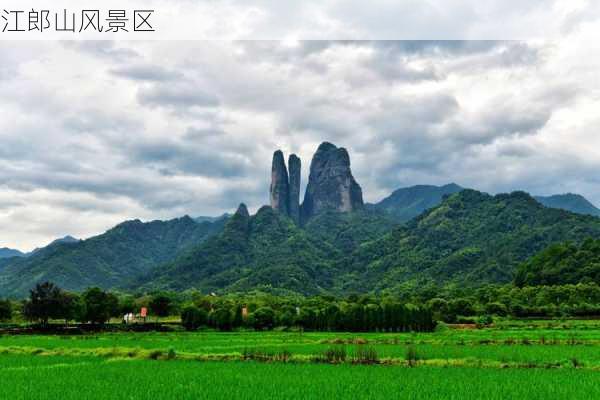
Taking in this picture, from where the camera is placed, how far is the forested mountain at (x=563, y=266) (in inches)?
4392

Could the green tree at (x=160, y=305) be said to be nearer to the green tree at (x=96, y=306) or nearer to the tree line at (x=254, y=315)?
the tree line at (x=254, y=315)

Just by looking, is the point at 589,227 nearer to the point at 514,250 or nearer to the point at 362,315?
the point at 514,250

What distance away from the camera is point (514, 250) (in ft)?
545

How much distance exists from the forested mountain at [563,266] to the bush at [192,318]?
2929 inches

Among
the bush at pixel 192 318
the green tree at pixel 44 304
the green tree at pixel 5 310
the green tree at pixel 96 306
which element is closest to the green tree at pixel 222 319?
the bush at pixel 192 318

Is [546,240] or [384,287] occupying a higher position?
[546,240]

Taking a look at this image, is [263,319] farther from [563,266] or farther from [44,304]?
[563,266]

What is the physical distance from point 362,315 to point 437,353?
122 ft

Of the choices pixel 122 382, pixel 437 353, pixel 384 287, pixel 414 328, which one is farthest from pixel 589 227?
pixel 122 382

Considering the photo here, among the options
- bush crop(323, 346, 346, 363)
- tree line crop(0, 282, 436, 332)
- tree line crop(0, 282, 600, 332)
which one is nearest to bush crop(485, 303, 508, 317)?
tree line crop(0, 282, 600, 332)

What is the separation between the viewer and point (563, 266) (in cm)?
11712

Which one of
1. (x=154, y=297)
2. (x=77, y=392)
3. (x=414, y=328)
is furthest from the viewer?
(x=154, y=297)

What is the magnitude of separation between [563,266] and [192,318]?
82.8 metres

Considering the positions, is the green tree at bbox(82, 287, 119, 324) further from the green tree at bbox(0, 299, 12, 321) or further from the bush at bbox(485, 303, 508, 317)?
the bush at bbox(485, 303, 508, 317)
